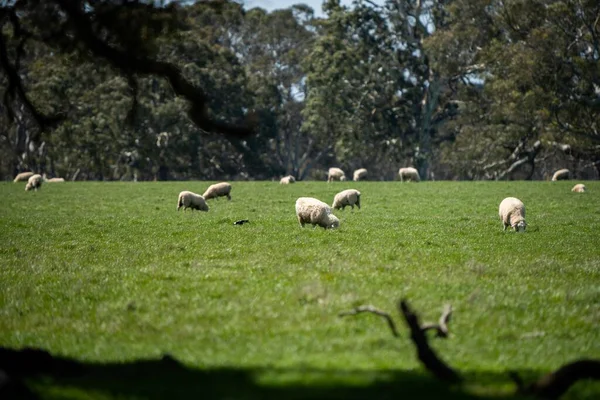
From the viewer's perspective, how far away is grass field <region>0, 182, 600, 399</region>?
7.79 m

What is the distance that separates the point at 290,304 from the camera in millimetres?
11602

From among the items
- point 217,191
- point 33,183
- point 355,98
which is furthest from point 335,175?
point 217,191

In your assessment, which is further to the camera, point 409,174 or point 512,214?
point 409,174

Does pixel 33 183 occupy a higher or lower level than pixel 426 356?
higher

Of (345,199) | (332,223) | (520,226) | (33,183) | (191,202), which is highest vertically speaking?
(345,199)

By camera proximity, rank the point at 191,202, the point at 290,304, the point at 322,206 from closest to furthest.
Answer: the point at 290,304 → the point at 322,206 → the point at 191,202

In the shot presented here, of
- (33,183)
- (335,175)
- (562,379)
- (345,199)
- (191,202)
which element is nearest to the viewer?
(562,379)

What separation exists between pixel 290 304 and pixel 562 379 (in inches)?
197

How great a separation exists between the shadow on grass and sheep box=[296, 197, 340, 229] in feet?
46.8

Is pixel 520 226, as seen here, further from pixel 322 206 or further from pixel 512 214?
pixel 322 206

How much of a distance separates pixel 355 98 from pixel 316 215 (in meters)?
55.9

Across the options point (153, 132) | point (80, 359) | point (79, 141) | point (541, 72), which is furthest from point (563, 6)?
point (80, 359)

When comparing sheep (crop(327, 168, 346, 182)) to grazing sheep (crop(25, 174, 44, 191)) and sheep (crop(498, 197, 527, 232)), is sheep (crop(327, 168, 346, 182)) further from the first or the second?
sheep (crop(498, 197, 527, 232))

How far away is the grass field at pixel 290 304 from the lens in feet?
25.6
